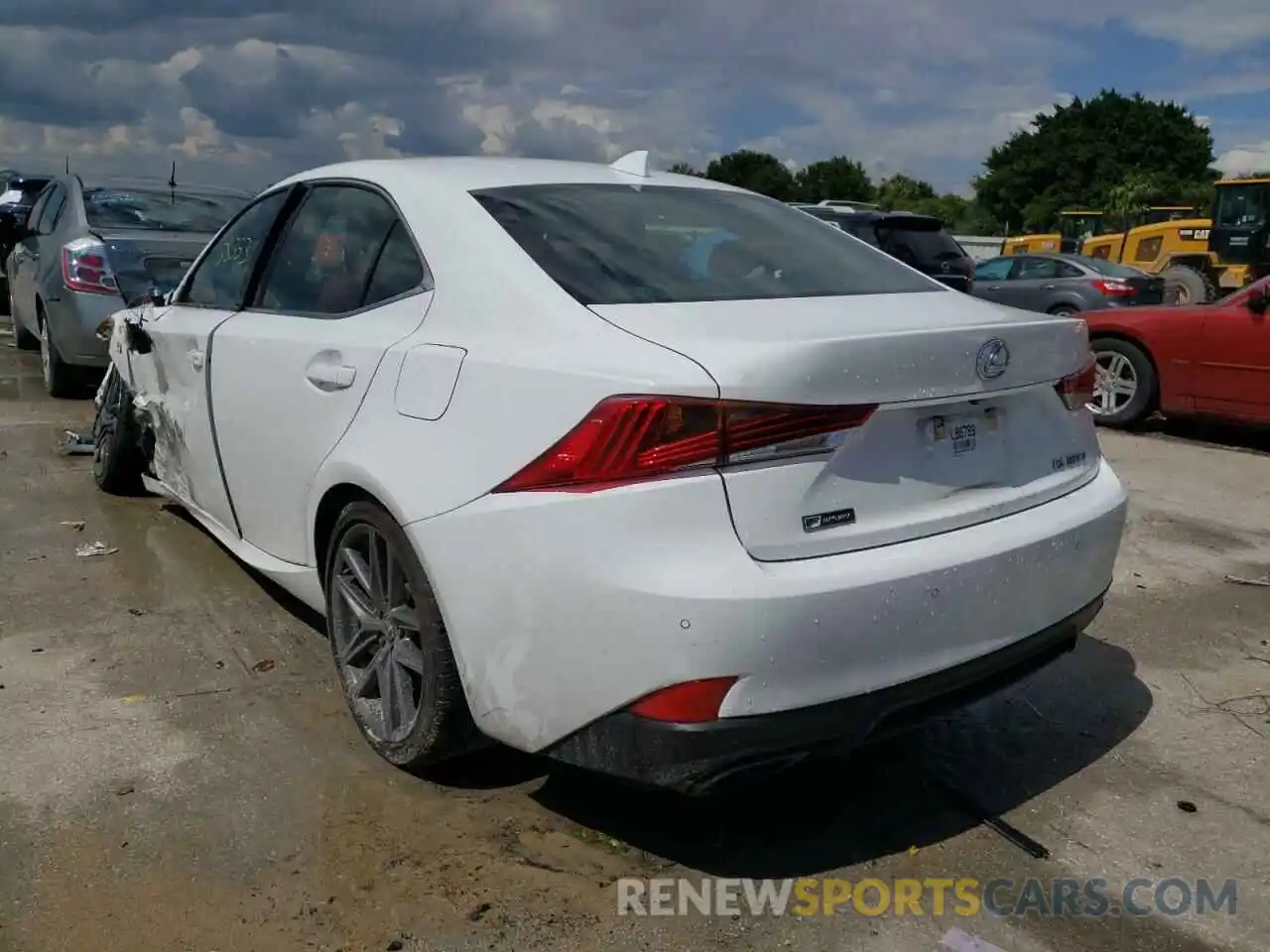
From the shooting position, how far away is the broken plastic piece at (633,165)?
11.7 ft

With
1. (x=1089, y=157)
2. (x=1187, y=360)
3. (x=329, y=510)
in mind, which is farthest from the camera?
(x=1089, y=157)

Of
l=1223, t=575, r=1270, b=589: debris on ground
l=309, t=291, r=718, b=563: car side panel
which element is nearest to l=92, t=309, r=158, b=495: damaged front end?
l=309, t=291, r=718, b=563: car side panel

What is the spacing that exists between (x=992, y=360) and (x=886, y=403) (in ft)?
1.24

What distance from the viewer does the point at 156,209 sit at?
26.9 ft

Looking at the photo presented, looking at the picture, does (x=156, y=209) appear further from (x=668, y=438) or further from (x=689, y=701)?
(x=689, y=701)

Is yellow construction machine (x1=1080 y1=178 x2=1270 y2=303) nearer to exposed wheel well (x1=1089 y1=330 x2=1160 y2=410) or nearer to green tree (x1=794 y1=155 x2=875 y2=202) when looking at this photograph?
exposed wheel well (x1=1089 y1=330 x2=1160 y2=410)

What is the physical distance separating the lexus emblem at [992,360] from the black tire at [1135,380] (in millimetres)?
6521

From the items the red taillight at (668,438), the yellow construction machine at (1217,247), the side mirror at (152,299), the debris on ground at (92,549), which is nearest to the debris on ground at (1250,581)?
the red taillight at (668,438)

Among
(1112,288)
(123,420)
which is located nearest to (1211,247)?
(1112,288)

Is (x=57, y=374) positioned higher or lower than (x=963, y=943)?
higher

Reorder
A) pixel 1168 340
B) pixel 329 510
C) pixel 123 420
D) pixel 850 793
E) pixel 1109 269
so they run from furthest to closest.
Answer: pixel 1109 269 → pixel 1168 340 → pixel 123 420 → pixel 329 510 → pixel 850 793

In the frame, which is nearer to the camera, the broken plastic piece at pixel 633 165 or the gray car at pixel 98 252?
the broken plastic piece at pixel 633 165

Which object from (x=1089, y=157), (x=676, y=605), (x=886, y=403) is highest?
(x=1089, y=157)

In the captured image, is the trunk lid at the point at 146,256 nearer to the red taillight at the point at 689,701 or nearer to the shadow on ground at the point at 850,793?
the shadow on ground at the point at 850,793
